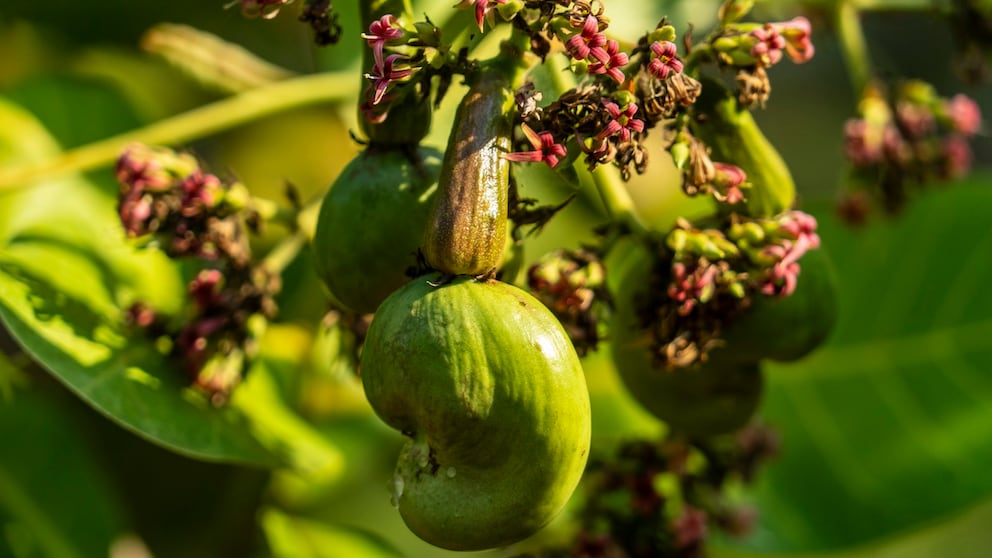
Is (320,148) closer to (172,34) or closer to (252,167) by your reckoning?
(252,167)

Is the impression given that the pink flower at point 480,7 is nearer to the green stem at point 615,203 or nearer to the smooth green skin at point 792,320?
the green stem at point 615,203

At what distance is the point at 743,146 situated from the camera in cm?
159

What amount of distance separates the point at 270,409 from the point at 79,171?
559 millimetres

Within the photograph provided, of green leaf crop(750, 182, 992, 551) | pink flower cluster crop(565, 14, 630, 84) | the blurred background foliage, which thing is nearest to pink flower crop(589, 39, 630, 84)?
pink flower cluster crop(565, 14, 630, 84)

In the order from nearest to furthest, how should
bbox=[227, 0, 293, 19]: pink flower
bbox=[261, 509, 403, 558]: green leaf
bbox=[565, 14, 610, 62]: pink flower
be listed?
bbox=[565, 14, 610, 62]: pink flower
bbox=[227, 0, 293, 19]: pink flower
bbox=[261, 509, 403, 558]: green leaf

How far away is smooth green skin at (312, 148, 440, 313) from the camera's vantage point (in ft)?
4.65

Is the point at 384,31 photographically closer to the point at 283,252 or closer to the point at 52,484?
the point at 283,252

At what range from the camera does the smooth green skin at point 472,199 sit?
1253 mm

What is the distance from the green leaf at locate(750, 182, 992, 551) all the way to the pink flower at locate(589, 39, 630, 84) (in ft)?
4.18

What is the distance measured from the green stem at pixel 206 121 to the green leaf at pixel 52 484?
1.33ft

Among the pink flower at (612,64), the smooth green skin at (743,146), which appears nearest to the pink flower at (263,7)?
the pink flower at (612,64)

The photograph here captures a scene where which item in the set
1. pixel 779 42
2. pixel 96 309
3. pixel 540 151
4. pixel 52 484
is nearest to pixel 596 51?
pixel 540 151

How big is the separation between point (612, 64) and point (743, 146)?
0.32 meters

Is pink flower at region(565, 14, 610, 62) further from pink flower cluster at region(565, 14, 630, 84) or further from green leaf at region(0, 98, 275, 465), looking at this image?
green leaf at region(0, 98, 275, 465)
